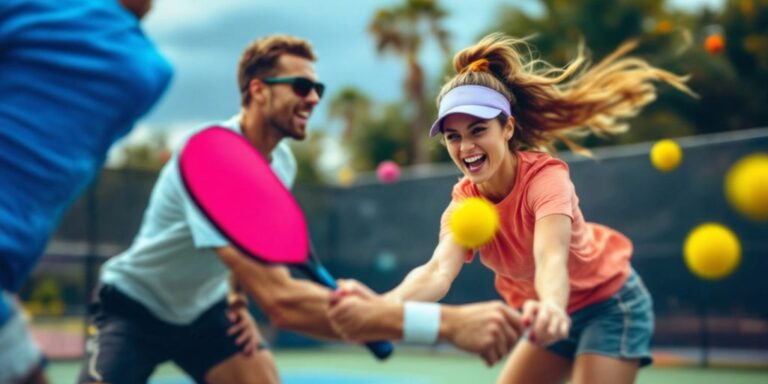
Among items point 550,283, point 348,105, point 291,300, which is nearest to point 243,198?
point 291,300

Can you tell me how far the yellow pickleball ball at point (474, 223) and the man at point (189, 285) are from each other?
4.06 ft

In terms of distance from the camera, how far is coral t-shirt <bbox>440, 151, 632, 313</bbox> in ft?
11.3

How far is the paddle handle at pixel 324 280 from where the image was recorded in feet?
9.40

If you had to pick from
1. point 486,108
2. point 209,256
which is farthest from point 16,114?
point 209,256

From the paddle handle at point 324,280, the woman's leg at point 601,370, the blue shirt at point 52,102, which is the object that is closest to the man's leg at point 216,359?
the woman's leg at point 601,370

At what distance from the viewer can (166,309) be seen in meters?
4.38

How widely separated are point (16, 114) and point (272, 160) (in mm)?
2156

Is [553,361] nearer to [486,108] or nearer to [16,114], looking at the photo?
[486,108]

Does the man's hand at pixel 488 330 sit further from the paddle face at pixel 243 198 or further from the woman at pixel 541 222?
the paddle face at pixel 243 198

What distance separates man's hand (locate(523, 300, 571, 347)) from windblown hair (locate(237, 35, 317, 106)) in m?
2.33

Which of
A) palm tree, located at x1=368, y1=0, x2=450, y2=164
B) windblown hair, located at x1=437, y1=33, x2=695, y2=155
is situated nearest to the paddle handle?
windblown hair, located at x1=437, y1=33, x2=695, y2=155

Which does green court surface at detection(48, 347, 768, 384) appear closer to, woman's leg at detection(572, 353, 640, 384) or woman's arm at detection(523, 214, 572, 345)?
woman's leg at detection(572, 353, 640, 384)

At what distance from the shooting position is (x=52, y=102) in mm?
2486

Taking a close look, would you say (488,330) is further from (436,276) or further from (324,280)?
(436,276)
